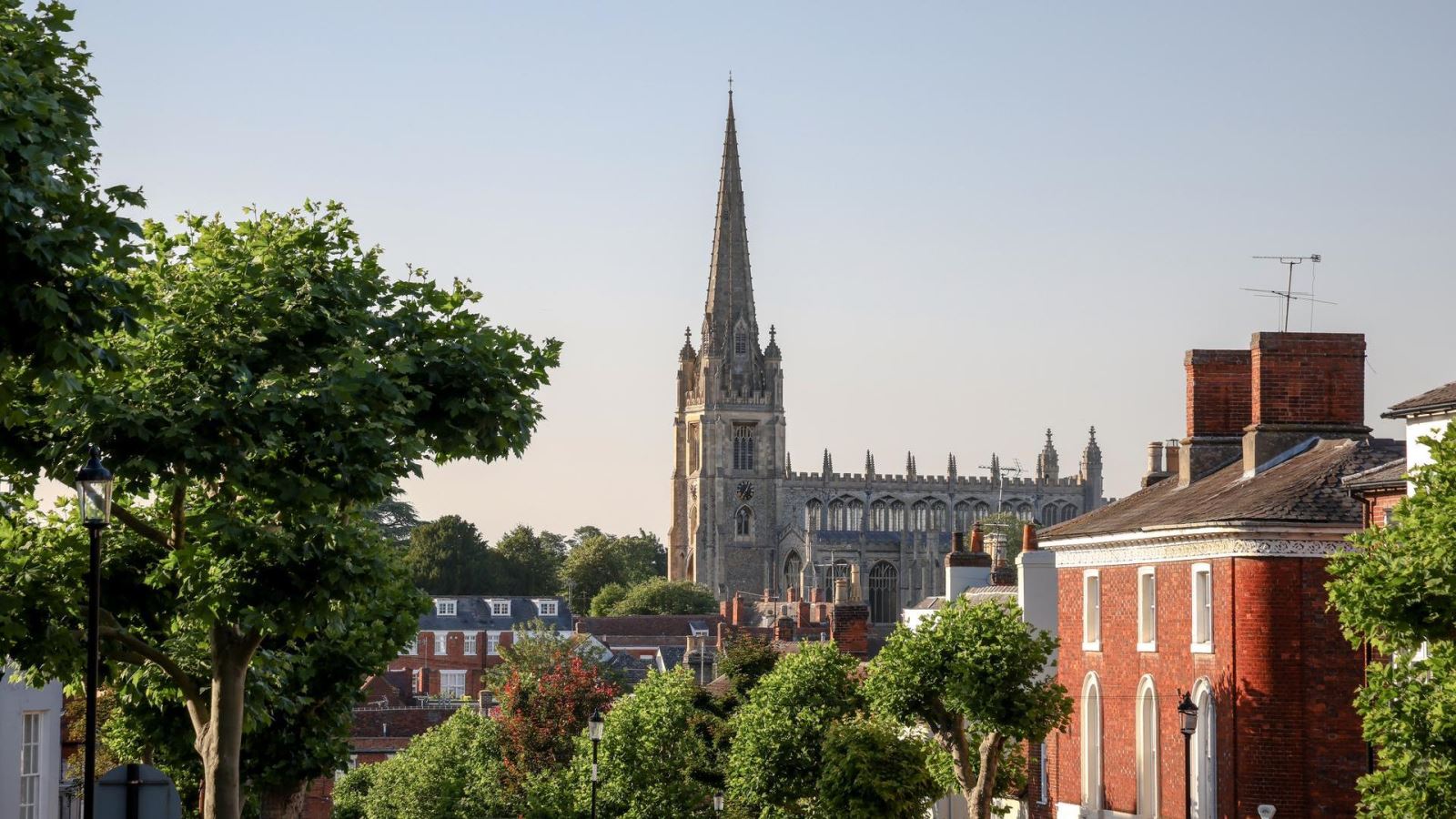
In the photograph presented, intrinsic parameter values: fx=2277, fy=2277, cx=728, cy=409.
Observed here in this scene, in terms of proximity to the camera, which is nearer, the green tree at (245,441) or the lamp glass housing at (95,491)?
the lamp glass housing at (95,491)

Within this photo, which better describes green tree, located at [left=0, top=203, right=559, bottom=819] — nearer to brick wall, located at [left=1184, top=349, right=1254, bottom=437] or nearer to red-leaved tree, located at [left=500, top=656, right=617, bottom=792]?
brick wall, located at [left=1184, top=349, right=1254, bottom=437]

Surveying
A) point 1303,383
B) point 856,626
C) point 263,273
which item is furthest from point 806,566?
point 263,273

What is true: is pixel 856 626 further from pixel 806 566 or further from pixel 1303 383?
pixel 806 566

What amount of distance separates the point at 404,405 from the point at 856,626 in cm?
4003

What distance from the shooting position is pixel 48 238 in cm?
1636

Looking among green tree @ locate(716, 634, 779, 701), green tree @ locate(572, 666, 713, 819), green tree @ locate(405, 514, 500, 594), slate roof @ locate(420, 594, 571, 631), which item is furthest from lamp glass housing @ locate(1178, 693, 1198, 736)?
green tree @ locate(405, 514, 500, 594)

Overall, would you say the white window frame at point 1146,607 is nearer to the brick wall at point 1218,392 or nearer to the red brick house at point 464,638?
the brick wall at point 1218,392

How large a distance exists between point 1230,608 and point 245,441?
17.1 meters

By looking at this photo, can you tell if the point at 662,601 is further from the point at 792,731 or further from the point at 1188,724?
the point at 1188,724

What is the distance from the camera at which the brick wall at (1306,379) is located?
131 feet

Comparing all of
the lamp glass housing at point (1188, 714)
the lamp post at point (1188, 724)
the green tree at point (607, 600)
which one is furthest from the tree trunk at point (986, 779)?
the green tree at point (607, 600)

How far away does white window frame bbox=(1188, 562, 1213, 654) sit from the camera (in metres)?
37.0

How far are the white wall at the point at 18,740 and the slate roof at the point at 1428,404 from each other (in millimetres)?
19028

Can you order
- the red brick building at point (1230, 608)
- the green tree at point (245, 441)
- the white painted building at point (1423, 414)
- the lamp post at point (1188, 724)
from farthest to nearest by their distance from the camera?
the red brick building at point (1230, 608) → the lamp post at point (1188, 724) → the white painted building at point (1423, 414) → the green tree at point (245, 441)
